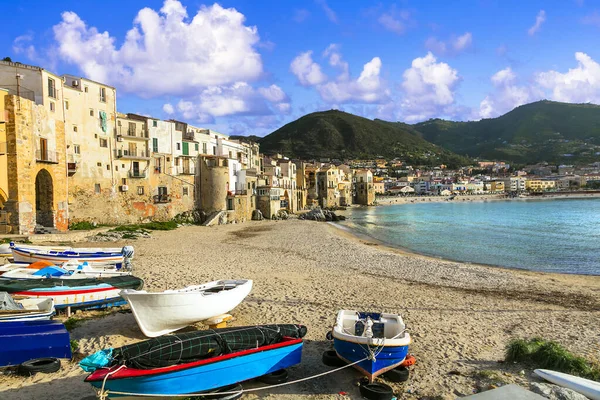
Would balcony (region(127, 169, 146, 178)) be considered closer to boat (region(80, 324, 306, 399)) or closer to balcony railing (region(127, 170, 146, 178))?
balcony railing (region(127, 170, 146, 178))

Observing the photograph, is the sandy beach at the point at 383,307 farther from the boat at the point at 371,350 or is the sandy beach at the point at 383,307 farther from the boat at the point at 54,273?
the boat at the point at 54,273

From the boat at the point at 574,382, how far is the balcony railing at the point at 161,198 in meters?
37.2

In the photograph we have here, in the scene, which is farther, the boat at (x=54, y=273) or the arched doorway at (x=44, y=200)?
the arched doorway at (x=44, y=200)

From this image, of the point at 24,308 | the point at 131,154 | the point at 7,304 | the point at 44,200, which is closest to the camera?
the point at 7,304

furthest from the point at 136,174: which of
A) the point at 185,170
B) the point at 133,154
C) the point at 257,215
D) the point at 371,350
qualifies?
the point at 371,350

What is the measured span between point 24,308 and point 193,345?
19.6 feet

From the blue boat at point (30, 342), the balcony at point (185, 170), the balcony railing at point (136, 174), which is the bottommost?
the blue boat at point (30, 342)

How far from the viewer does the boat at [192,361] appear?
6422 mm

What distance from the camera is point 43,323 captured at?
874 cm

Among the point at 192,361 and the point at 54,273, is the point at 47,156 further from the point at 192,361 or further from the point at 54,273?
the point at 192,361

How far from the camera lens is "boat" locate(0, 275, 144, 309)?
11.5m

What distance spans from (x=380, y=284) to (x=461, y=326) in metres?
5.92

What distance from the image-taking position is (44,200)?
28.5 meters

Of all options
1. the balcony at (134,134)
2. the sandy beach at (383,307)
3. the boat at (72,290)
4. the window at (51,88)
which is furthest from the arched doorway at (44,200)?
the boat at (72,290)
